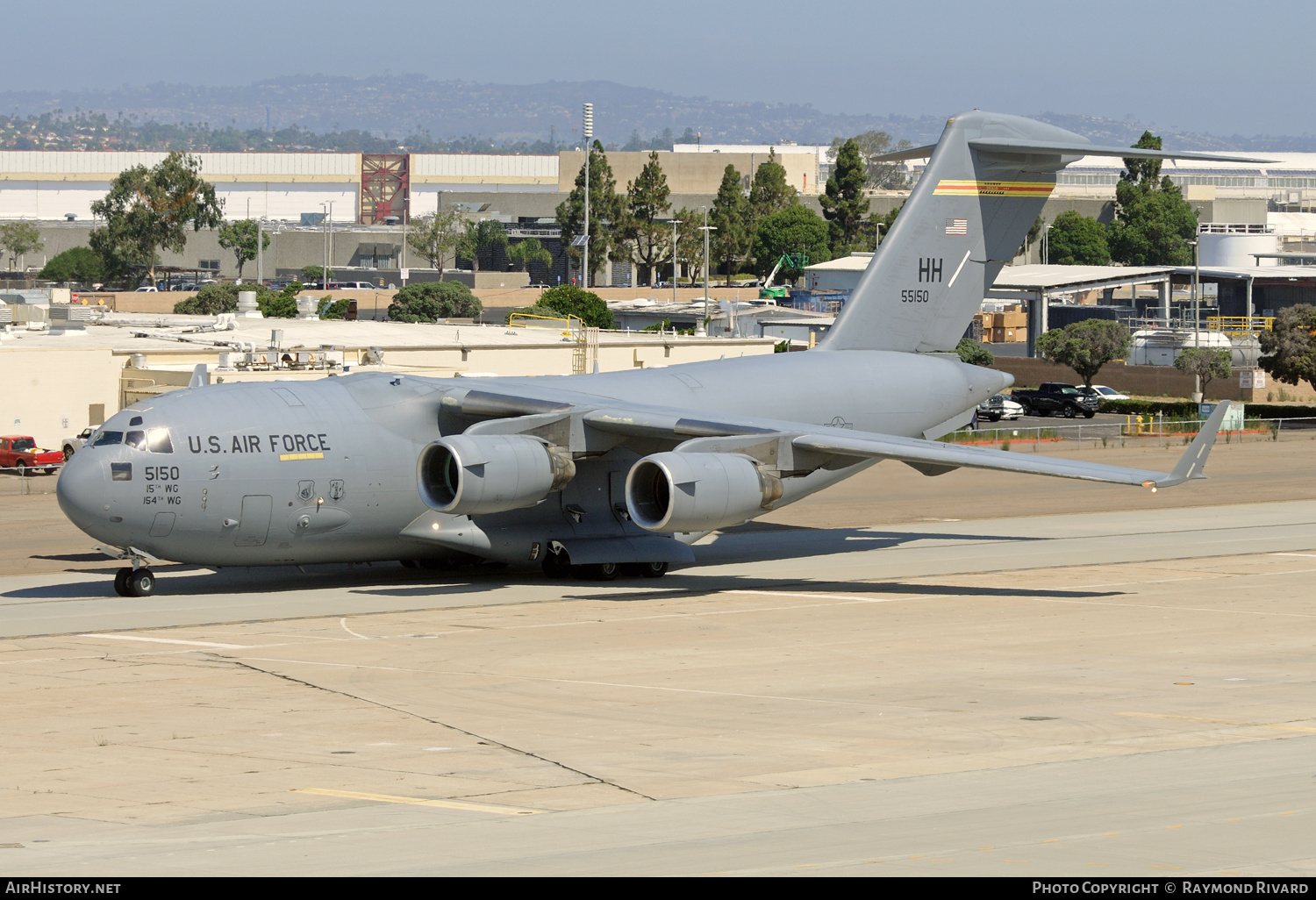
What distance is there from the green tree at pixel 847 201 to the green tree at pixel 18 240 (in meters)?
80.5

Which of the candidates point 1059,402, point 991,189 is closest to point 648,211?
point 1059,402

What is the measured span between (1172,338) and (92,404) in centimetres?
6090

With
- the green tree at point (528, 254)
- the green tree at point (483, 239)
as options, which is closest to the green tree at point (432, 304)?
the green tree at point (528, 254)

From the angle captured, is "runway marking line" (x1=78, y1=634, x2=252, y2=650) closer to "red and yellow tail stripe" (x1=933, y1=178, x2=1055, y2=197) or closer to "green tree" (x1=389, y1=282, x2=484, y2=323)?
"red and yellow tail stripe" (x1=933, y1=178, x2=1055, y2=197)

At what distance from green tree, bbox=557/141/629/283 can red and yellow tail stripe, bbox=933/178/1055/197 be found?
112 m

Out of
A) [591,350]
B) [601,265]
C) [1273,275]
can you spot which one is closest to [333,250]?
[601,265]

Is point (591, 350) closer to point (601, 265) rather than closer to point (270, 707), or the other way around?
point (270, 707)

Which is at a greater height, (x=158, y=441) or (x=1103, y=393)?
(x=158, y=441)

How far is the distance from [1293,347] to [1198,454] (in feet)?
158

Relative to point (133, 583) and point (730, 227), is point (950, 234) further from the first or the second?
point (730, 227)

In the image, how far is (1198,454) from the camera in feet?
80.2

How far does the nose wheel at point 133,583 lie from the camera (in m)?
25.4

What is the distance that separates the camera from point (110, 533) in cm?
2453

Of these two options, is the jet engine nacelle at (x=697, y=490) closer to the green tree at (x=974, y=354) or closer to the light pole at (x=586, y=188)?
the green tree at (x=974, y=354)
